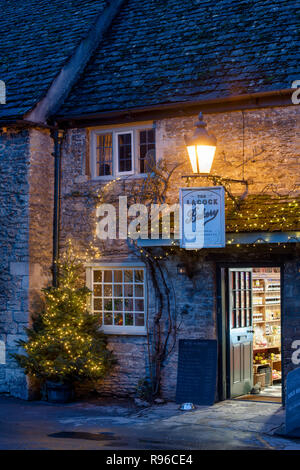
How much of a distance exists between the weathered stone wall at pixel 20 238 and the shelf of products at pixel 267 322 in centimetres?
470

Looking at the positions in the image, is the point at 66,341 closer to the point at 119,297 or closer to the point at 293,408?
the point at 119,297

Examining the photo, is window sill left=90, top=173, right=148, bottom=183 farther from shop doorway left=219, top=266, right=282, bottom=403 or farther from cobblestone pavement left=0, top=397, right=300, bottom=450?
cobblestone pavement left=0, top=397, right=300, bottom=450

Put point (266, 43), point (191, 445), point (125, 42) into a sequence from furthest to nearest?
point (125, 42) → point (266, 43) → point (191, 445)

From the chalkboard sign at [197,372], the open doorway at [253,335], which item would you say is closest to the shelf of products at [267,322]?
the open doorway at [253,335]

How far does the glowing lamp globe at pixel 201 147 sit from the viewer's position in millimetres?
10680

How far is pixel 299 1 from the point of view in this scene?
13.0 meters

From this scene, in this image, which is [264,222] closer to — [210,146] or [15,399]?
[210,146]

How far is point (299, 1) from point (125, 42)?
3675 millimetres

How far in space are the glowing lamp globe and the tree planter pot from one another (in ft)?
15.3

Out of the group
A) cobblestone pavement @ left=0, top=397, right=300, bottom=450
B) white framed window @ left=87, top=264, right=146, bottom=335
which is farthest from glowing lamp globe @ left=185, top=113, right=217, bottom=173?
cobblestone pavement @ left=0, top=397, right=300, bottom=450

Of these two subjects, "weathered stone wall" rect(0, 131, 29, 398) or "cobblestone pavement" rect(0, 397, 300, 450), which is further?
"weathered stone wall" rect(0, 131, 29, 398)

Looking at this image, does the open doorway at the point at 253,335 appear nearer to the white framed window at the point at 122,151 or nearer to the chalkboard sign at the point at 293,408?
the white framed window at the point at 122,151

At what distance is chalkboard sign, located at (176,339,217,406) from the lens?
459 inches

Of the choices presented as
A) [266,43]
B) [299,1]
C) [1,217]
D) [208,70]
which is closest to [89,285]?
[1,217]
